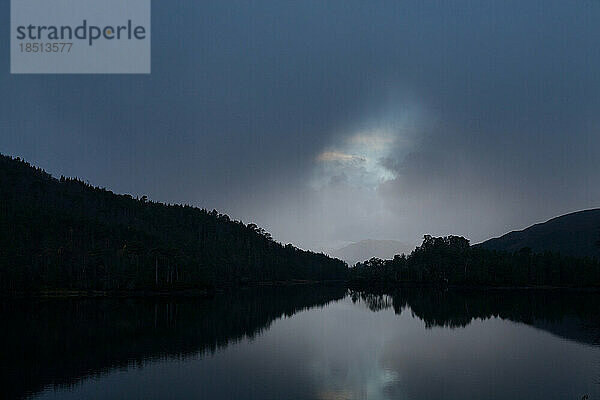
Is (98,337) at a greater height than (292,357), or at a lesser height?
greater

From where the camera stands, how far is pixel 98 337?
58.1 m

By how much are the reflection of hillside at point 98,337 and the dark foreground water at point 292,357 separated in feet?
0.52

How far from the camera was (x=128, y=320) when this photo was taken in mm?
74938

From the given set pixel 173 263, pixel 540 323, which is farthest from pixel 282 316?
pixel 173 263

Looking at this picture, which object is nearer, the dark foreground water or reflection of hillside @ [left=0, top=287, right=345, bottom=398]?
the dark foreground water

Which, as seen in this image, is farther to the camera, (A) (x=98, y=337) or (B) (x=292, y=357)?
(A) (x=98, y=337)

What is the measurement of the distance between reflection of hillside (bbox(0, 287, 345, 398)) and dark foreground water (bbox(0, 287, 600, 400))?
0.52 feet

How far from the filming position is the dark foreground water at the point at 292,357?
35.0 meters

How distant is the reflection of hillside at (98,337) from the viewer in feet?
132

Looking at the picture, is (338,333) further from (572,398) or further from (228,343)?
(572,398)

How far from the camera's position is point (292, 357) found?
4819 centimetres

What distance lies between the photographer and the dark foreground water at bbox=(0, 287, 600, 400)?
34969 mm

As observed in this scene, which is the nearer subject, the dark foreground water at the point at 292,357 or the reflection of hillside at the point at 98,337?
the dark foreground water at the point at 292,357

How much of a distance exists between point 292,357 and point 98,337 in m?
27.8
